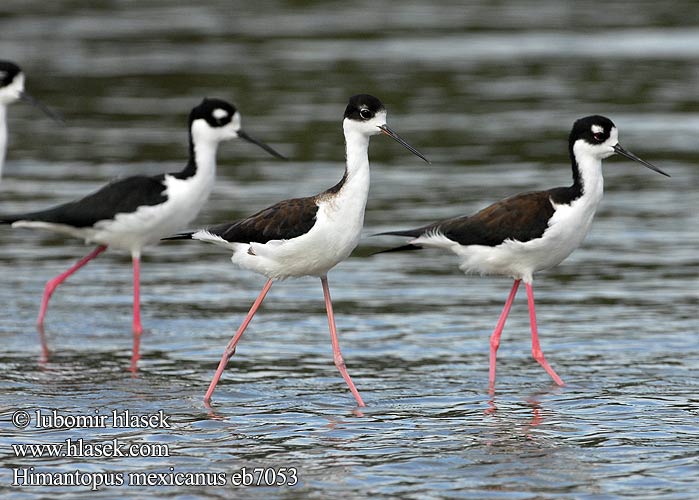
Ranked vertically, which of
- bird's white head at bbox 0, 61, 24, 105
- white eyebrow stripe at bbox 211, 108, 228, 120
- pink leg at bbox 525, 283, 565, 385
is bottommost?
pink leg at bbox 525, 283, 565, 385

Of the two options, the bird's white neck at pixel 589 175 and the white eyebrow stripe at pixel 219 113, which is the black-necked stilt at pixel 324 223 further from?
the white eyebrow stripe at pixel 219 113

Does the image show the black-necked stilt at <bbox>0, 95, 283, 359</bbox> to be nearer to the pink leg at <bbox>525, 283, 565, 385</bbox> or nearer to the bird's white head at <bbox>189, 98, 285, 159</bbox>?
the bird's white head at <bbox>189, 98, 285, 159</bbox>

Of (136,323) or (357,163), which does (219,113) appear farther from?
(357,163)

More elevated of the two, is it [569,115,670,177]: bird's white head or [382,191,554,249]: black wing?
[569,115,670,177]: bird's white head

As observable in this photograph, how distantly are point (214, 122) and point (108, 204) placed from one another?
1.03 m

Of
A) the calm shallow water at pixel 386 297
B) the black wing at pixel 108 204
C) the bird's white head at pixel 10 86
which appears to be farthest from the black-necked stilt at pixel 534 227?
the bird's white head at pixel 10 86

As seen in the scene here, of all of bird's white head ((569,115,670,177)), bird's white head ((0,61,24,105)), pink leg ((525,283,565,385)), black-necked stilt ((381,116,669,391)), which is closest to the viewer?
pink leg ((525,283,565,385))

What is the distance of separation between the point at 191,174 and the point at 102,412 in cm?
324

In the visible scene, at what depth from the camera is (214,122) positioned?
11000 millimetres

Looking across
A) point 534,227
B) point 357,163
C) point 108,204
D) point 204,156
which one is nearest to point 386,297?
point 204,156

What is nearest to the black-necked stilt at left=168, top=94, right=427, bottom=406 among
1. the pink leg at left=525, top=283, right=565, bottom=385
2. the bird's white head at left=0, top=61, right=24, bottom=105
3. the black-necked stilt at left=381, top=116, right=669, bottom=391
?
the black-necked stilt at left=381, top=116, right=669, bottom=391

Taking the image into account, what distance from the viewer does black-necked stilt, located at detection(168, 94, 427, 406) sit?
8.19 meters

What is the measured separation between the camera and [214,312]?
1086 centimetres

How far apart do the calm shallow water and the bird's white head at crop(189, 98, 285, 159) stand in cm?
130
